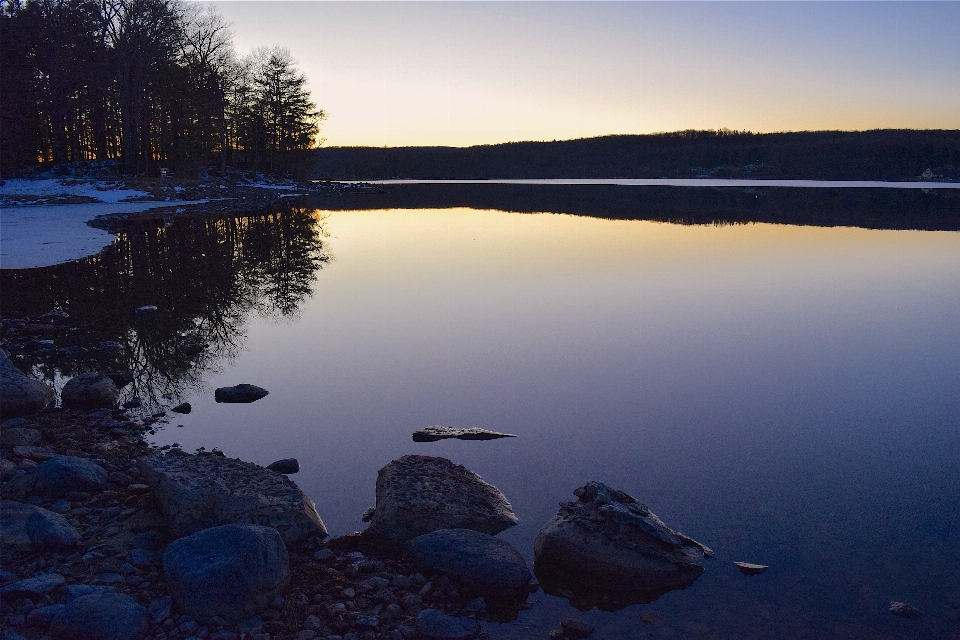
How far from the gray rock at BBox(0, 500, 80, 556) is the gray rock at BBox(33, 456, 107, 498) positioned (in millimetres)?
446

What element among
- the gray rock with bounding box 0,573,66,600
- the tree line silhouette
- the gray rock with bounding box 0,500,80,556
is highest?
the tree line silhouette

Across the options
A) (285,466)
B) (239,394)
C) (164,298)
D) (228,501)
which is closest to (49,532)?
(228,501)

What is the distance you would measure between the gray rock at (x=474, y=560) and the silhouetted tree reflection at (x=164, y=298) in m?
4.27

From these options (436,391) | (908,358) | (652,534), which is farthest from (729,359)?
(652,534)

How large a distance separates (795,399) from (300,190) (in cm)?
5769

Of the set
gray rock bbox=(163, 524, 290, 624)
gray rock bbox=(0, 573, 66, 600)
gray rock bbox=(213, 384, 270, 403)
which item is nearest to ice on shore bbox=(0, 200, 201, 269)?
gray rock bbox=(213, 384, 270, 403)

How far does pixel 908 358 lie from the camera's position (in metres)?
9.28

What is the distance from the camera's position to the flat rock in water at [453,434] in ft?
21.3

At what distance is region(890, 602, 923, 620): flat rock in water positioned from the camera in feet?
13.0

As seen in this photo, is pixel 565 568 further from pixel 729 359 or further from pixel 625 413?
pixel 729 359

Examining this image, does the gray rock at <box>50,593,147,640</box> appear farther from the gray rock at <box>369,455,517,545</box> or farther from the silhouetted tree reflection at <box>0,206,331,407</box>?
the silhouetted tree reflection at <box>0,206,331,407</box>

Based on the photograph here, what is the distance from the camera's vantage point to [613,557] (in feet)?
14.6

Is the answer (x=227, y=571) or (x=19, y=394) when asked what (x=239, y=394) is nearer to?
(x=19, y=394)

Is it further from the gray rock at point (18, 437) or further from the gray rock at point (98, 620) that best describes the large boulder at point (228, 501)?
the gray rock at point (18, 437)
